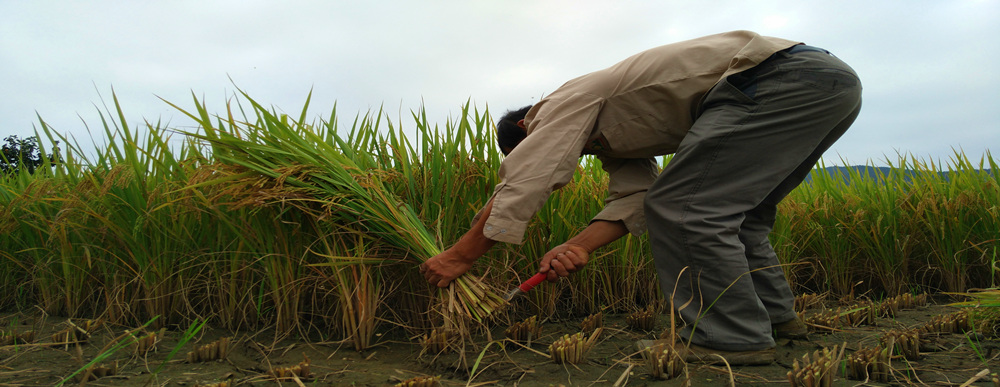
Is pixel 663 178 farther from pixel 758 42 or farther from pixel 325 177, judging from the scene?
pixel 325 177

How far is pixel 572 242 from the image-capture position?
185 cm

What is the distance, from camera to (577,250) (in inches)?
71.4

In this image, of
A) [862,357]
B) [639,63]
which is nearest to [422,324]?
[639,63]

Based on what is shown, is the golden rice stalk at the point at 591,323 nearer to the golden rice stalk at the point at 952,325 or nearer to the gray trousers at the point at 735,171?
the gray trousers at the point at 735,171

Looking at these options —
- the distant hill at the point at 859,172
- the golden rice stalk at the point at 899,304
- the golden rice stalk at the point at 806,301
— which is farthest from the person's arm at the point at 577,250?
the distant hill at the point at 859,172

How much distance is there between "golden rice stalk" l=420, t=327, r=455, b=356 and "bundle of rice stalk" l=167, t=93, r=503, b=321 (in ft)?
0.28

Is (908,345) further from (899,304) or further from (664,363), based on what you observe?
(899,304)

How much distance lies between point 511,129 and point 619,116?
469 mm

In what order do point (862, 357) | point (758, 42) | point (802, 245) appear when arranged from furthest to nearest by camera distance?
point (802, 245), point (758, 42), point (862, 357)

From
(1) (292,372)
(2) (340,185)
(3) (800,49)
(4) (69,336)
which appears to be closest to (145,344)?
(4) (69,336)

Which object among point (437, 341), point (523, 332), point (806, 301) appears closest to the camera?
point (437, 341)

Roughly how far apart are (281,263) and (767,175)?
1811mm

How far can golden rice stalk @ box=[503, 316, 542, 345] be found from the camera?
2031 mm

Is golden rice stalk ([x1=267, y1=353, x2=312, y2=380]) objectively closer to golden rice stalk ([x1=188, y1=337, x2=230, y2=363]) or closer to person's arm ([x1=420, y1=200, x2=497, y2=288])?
golden rice stalk ([x1=188, y1=337, x2=230, y2=363])
